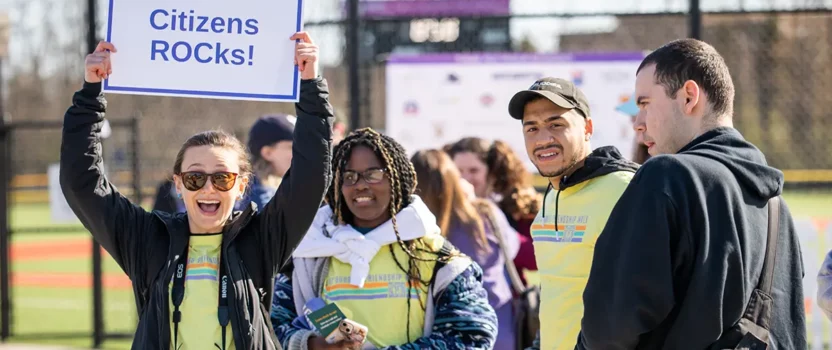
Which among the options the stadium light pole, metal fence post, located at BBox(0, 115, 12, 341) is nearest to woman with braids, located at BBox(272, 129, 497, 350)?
the stadium light pole

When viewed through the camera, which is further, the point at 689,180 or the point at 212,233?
the point at 212,233

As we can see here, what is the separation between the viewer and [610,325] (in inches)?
96.3

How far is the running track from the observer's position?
1473 centimetres

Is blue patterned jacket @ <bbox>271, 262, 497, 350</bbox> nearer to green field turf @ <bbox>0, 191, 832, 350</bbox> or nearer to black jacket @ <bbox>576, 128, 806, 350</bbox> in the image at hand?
black jacket @ <bbox>576, 128, 806, 350</bbox>

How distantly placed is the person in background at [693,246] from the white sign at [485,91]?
369 centimetres

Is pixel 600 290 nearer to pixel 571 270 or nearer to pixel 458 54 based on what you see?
pixel 571 270

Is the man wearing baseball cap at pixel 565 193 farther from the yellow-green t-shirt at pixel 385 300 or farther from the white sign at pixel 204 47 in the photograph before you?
the white sign at pixel 204 47

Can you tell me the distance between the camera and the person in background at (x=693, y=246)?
7.89 feet

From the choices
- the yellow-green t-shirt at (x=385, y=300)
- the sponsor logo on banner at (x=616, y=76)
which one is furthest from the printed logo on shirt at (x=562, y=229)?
the sponsor logo on banner at (x=616, y=76)

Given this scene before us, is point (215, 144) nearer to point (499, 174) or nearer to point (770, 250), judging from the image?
point (770, 250)

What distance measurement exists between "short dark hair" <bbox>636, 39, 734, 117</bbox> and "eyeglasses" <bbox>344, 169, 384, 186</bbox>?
1440 millimetres

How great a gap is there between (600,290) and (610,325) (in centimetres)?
9

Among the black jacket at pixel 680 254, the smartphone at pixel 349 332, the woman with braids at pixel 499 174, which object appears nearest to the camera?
the black jacket at pixel 680 254

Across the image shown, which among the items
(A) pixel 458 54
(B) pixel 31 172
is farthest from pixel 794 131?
(A) pixel 458 54
